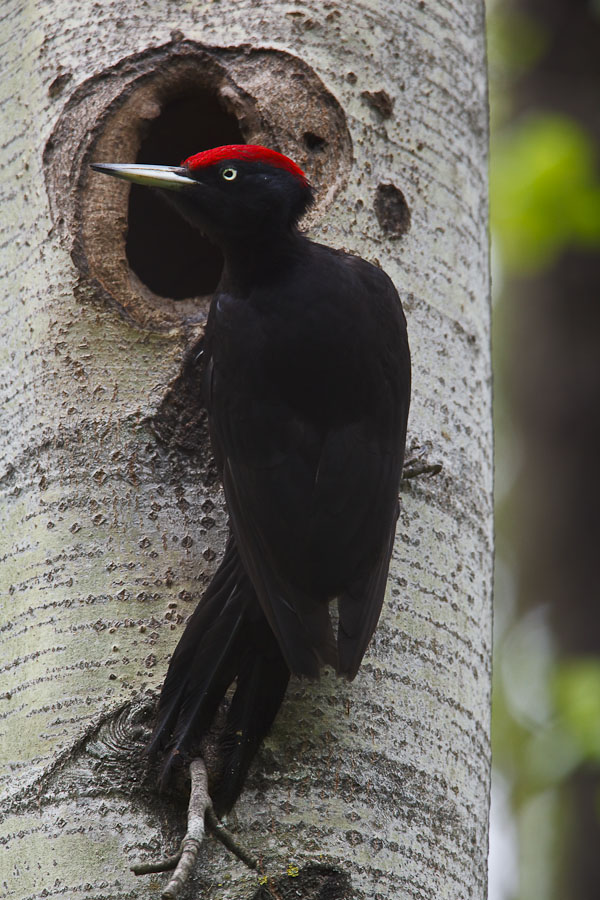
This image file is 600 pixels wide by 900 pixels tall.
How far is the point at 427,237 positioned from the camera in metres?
2.50

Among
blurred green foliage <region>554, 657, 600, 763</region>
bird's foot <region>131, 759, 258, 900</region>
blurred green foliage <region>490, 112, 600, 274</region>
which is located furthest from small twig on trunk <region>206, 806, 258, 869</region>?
blurred green foliage <region>490, 112, 600, 274</region>

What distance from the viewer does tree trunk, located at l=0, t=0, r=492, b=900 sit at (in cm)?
195

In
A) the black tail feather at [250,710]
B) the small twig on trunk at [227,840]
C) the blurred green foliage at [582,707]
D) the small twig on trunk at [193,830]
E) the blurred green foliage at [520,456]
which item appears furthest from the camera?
the blurred green foliage at [520,456]

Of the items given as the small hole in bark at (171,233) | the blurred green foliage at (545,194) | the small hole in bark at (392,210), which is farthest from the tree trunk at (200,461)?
the blurred green foliage at (545,194)

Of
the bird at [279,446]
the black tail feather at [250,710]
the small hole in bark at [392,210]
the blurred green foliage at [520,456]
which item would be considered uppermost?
the blurred green foliage at [520,456]

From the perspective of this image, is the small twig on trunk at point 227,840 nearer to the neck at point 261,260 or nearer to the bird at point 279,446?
the bird at point 279,446

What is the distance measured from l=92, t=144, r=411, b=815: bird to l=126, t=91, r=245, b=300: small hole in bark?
52 cm

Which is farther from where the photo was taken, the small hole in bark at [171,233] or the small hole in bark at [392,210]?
the small hole in bark at [171,233]

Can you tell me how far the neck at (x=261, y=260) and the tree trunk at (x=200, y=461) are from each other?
0.06 metres

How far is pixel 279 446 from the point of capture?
2.27m

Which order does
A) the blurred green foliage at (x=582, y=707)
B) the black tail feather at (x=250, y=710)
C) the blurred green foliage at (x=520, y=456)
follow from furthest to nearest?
the blurred green foliage at (x=520, y=456), the blurred green foliage at (x=582, y=707), the black tail feather at (x=250, y=710)

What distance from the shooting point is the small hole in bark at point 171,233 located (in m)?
3.05

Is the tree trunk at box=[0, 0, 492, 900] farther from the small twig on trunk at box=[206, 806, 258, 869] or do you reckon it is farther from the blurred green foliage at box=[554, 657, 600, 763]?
the blurred green foliage at box=[554, 657, 600, 763]

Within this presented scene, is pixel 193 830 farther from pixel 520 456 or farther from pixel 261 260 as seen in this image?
pixel 520 456
